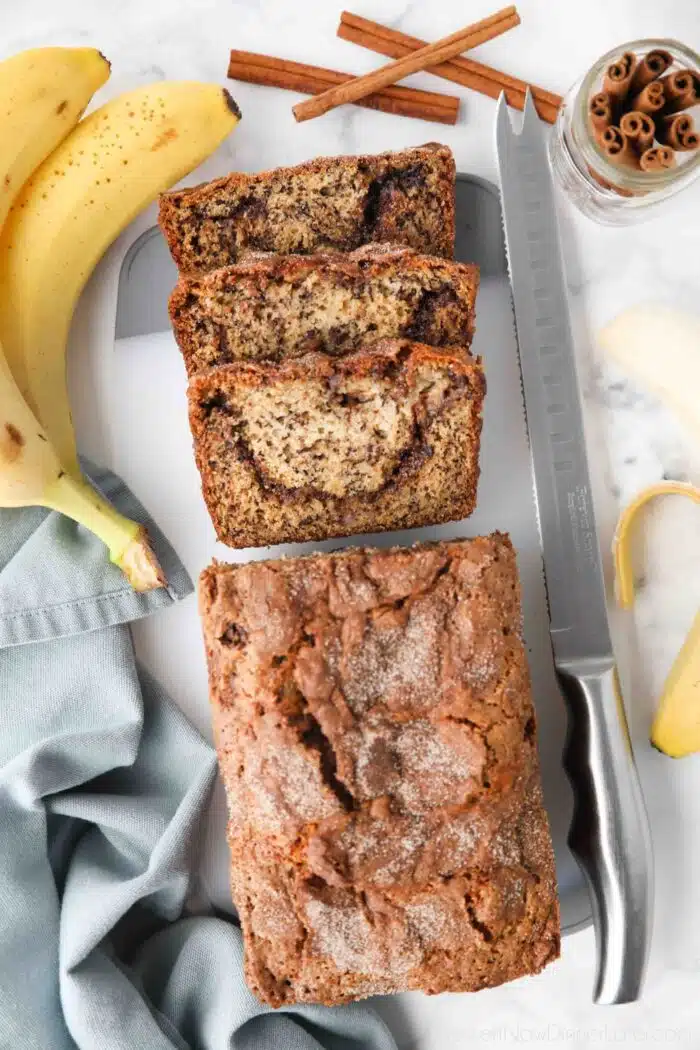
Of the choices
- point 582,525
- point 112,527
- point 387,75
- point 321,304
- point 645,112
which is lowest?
point 582,525

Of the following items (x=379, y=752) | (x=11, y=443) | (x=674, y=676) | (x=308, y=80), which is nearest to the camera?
(x=379, y=752)

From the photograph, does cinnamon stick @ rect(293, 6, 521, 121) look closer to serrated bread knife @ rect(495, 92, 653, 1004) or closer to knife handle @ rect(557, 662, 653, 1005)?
serrated bread knife @ rect(495, 92, 653, 1004)

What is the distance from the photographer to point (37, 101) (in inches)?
81.2

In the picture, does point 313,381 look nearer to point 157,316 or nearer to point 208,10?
point 157,316

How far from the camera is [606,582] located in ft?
7.53

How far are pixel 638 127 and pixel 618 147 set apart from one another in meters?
0.06

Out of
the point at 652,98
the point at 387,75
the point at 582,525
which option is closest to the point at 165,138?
the point at 387,75

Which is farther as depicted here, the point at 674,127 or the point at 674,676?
the point at 674,676

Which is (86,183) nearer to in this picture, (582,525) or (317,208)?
(317,208)

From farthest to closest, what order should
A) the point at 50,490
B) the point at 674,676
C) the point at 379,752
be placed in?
the point at 674,676 < the point at 50,490 < the point at 379,752

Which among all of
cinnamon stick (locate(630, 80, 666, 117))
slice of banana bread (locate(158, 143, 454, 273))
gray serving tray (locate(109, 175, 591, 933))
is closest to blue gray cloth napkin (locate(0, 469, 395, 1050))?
gray serving tray (locate(109, 175, 591, 933))

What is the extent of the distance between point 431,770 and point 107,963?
0.98 metres

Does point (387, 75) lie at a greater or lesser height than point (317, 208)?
greater

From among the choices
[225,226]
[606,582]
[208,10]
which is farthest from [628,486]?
[208,10]
